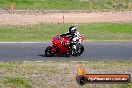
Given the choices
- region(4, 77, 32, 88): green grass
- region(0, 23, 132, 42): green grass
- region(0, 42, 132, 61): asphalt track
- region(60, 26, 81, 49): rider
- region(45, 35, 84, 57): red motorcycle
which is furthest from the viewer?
region(0, 23, 132, 42): green grass

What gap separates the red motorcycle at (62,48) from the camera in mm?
21609

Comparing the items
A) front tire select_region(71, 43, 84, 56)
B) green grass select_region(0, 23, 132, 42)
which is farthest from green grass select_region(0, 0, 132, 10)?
front tire select_region(71, 43, 84, 56)

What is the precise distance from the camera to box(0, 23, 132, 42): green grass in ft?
97.0

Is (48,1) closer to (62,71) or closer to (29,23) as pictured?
(29,23)

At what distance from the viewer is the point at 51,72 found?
16.6 metres

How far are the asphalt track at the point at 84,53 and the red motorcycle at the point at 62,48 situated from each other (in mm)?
275

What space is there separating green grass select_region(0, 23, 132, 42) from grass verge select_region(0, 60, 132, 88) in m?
9.87

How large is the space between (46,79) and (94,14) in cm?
2528

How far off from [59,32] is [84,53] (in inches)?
403

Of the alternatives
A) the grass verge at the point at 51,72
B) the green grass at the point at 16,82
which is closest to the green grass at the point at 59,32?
the grass verge at the point at 51,72

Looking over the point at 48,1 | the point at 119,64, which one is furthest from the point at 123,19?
the point at 119,64

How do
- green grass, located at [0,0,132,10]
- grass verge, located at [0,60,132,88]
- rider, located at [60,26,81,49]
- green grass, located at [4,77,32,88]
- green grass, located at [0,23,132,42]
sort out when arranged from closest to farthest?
green grass, located at [4,77,32,88] < grass verge, located at [0,60,132,88] < rider, located at [60,26,81,49] < green grass, located at [0,23,132,42] < green grass, located at [0,0,132,10]

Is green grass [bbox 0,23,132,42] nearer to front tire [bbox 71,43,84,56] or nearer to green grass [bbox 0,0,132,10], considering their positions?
front tire [bbox 71,43,84,56]

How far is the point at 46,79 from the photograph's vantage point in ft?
51.2
